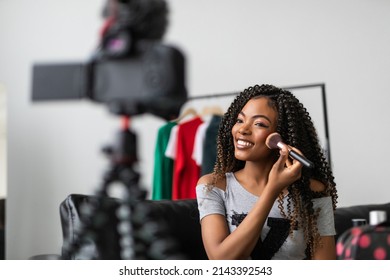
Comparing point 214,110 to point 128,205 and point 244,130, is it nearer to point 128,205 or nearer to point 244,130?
point 244,130

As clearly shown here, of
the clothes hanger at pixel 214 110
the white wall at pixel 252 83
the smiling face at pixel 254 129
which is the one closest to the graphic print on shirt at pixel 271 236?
the smiling face at pixel 254 129

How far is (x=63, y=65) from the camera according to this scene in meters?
0.28

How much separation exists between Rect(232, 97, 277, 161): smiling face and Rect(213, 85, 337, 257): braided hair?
16 mm

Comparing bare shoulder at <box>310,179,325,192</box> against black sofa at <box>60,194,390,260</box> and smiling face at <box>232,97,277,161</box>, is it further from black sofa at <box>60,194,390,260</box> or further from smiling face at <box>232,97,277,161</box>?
black sofa at <box>60,194,390,260</box>

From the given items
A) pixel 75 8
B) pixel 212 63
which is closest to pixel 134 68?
pixel 75 8

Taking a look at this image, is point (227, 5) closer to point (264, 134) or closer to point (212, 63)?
point (212, 63)

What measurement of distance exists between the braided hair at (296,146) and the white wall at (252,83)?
0.36m

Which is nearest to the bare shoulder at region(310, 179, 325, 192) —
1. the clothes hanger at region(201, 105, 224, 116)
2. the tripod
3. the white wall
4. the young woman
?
the young woman

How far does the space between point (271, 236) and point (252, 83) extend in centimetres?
79

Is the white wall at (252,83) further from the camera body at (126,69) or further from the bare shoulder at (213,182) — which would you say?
the camera body at (126,69)

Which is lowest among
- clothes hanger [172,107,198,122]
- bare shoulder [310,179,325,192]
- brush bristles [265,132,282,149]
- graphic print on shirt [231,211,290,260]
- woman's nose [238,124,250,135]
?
graphic print on shirt [231,211,290,260]

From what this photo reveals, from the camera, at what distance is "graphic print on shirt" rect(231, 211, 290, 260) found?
977mm

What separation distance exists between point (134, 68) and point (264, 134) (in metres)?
0.71

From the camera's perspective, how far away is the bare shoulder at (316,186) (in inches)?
41.6
